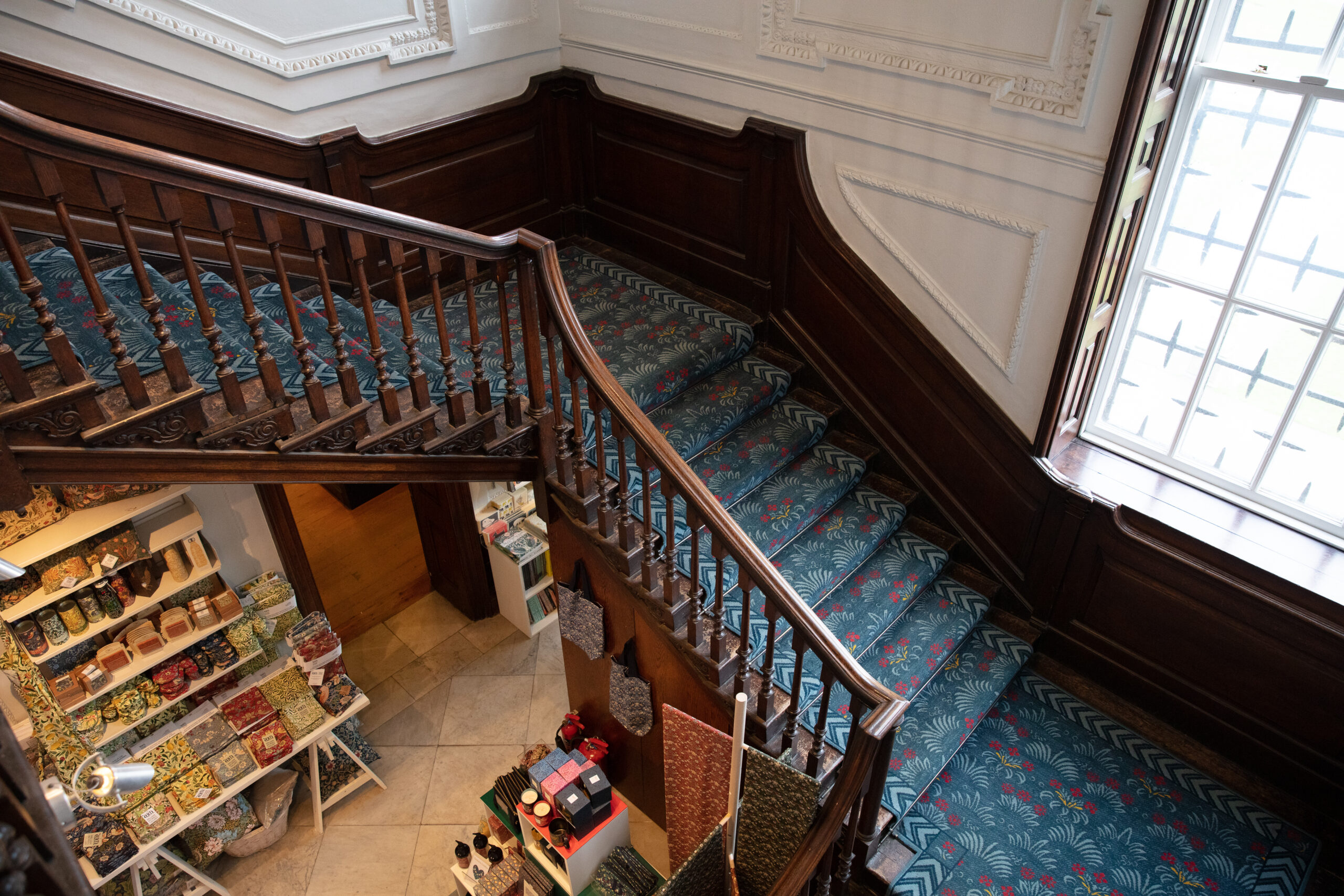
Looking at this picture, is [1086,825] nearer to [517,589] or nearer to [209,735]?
[517,589]

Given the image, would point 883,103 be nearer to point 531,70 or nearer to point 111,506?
point 531,70

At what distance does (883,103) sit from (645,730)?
2.95m

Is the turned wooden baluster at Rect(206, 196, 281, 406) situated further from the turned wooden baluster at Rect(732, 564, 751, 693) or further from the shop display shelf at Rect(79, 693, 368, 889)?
the shop display shelf at Rect(79, 693, 368, 889)

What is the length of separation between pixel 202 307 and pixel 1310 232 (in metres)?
3.58

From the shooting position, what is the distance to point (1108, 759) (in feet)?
12.2

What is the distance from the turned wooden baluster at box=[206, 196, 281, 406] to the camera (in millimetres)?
2492

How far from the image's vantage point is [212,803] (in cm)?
407

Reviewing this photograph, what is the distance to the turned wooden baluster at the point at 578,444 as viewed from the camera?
319 centimetres

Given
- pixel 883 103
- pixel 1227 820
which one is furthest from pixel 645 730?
pixel 883 103

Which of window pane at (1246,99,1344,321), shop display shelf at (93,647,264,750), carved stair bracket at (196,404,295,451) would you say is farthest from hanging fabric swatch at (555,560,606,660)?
window pane at (1246,99,1344,321)

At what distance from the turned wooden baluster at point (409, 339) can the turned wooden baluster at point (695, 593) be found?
100 cm

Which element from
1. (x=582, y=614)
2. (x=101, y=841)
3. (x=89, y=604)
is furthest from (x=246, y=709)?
(x=582, y=614)

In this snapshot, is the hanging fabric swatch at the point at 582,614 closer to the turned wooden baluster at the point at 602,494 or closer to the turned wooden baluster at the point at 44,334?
the turned wooden baluster at the point at 602,494

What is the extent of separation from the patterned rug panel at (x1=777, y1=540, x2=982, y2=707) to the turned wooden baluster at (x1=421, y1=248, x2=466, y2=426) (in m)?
1.69
